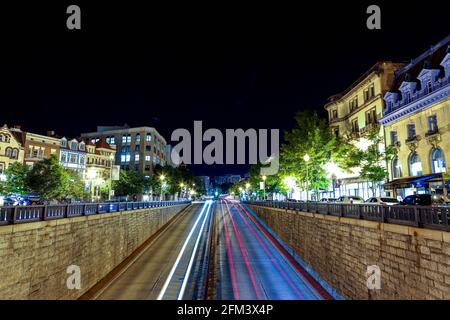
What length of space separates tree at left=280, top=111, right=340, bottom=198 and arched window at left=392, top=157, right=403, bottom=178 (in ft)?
23.3

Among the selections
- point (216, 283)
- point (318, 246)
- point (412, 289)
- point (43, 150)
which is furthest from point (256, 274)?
point (43, 150)

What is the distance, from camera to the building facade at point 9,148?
49750mm

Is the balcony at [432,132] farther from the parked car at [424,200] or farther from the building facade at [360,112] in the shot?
the parked car at [424,200]

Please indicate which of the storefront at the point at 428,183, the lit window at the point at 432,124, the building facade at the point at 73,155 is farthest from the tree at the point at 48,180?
the lit window at the point at 432,124

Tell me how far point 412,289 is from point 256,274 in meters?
15.3

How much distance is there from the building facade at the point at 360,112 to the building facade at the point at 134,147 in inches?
2474

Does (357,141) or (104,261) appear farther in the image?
(357,141)

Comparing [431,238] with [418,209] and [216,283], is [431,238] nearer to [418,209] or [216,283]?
[418,209]

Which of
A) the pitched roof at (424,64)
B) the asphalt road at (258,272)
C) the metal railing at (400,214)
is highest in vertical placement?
the pitched roof at (424,64)

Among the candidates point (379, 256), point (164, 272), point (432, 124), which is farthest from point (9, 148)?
point (432, 124)

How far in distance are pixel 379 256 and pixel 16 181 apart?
153ft

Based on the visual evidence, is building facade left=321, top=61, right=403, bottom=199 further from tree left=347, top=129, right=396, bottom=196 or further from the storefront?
the storefront

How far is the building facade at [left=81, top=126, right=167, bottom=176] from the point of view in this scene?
9788cm
